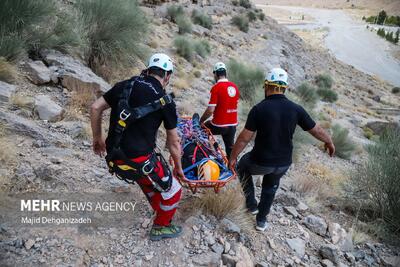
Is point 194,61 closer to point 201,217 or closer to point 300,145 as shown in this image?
point 300,145

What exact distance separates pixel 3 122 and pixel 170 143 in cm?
275

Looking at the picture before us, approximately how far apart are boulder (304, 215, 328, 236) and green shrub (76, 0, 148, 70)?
5867 millimetres

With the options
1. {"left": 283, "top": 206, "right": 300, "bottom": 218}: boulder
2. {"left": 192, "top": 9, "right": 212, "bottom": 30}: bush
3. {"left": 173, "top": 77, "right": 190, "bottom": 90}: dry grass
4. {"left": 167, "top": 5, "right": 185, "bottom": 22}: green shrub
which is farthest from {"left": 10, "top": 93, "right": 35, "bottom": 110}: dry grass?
{"left": 192, "top": 9, "right": 212, "bottom": 30}: bush

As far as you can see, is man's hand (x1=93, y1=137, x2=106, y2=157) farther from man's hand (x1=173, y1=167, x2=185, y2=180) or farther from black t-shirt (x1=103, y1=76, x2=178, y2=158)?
man's hand (x1=173, y1=167, x2=185, y2=180)

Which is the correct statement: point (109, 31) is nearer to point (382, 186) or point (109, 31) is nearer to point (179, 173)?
point (179, 173)

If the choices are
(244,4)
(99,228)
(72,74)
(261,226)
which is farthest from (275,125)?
(244,4)

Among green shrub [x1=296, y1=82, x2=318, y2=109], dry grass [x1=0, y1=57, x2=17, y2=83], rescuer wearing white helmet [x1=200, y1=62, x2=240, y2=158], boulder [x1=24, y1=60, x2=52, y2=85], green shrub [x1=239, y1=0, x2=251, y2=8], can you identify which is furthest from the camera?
green shrub [x1=239, y1=0, x2=251, y2=8]

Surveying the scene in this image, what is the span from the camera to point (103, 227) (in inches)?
148

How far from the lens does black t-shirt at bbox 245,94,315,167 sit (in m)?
3.86

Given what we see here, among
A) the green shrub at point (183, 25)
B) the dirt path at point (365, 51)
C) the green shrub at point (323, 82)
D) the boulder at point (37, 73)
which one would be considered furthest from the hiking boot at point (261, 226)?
the dirt path at point (365, 51)

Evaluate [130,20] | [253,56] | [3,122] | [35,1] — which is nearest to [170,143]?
[3,122]

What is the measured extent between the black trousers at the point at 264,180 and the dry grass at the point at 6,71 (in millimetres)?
4130

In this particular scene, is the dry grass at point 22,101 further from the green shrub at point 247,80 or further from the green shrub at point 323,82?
the green shrub at point 323,82

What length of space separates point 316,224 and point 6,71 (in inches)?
210
